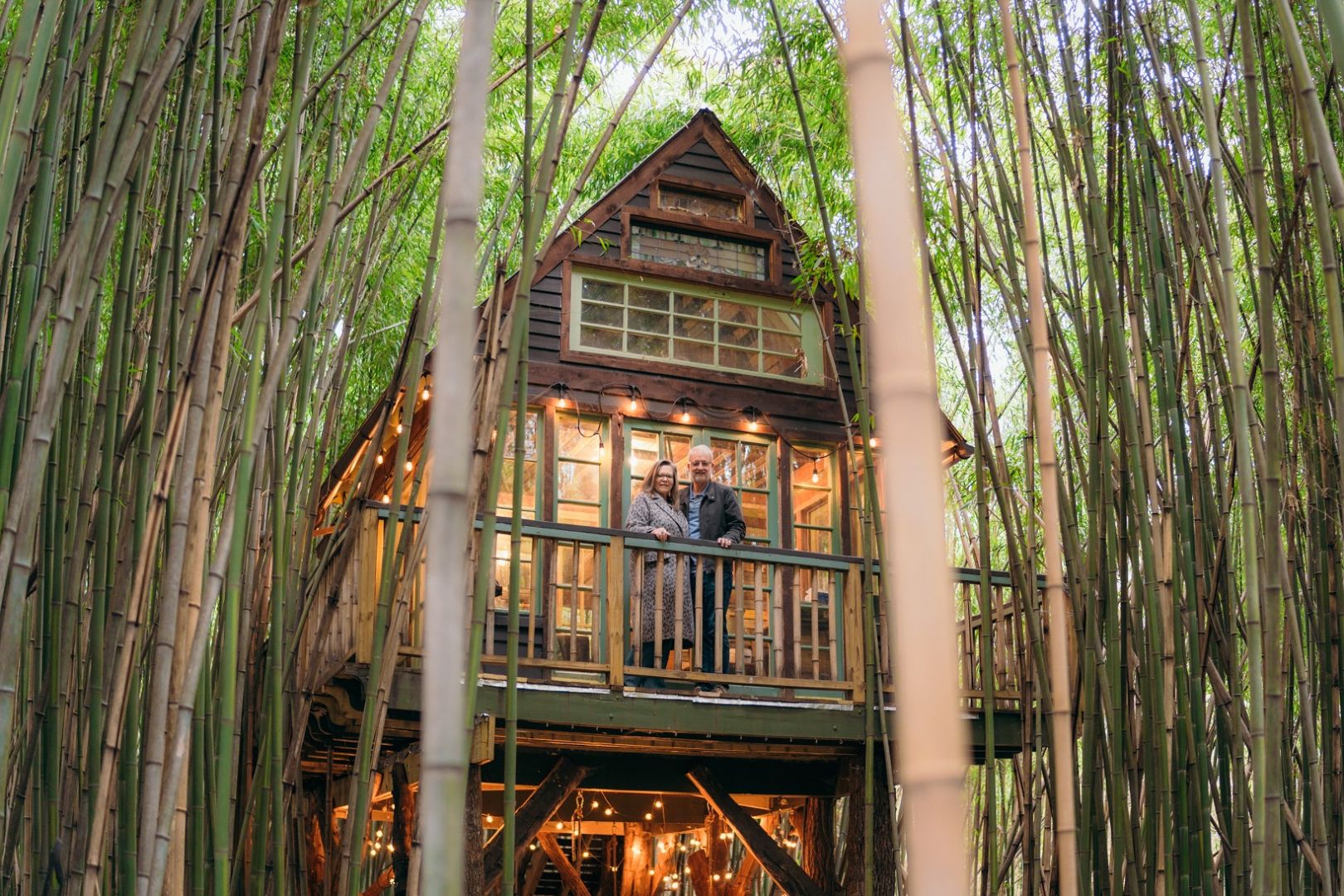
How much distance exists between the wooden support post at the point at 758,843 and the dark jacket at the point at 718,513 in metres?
0.95

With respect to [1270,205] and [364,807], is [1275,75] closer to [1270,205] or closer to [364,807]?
[1270,205]

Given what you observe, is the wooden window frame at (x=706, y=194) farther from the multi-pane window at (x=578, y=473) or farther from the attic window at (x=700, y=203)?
the multi-pane window at (x=578, y=473)

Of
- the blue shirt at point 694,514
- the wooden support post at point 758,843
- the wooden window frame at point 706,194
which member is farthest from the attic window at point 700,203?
the wooden support post at point 758,843

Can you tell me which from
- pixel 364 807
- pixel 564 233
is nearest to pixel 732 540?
pixel 564 233

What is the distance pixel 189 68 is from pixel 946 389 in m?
10.2

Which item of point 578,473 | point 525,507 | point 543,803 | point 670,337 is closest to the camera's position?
point 543,803

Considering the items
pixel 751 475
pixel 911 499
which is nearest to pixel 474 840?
pixel 751 475

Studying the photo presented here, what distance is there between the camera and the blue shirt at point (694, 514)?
→ 513cm

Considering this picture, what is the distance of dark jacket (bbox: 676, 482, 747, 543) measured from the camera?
202 inches

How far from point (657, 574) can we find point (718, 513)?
0.71 m

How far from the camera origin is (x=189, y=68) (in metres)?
2.01

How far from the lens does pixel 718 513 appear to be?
5.17 metres

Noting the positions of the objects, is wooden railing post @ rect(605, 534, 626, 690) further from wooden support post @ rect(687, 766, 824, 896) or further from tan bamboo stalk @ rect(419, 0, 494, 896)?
tan bamboo stalk @ rect(419, 0, 494, 896)

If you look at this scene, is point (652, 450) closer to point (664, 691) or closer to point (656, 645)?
point (664, 691)
